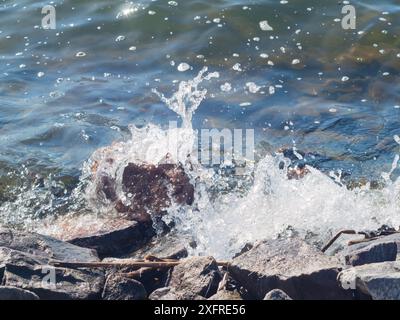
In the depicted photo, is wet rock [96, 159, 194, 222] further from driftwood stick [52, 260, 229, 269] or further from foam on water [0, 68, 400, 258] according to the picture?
driftwood stick [52, 260, 229, 269]

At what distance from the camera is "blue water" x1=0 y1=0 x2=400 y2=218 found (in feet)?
22.9

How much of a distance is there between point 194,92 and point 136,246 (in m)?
3.00

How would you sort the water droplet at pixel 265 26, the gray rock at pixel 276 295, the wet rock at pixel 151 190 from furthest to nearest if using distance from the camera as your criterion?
the water droplet at pixel 265 26 → the wet rock at pixel 151 190 → the gray rock at pixel 276 295

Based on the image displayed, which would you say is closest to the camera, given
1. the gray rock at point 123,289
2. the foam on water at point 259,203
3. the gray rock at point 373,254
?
the gray rock at point 123,289

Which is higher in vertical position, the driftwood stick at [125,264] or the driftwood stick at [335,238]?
the driftwood stick at [125,264]

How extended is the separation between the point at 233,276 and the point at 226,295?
228 mm

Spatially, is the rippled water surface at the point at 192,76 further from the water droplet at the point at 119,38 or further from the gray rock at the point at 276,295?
the gray rock at the point at 276,295

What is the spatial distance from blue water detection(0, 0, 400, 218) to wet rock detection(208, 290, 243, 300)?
8.88 ft

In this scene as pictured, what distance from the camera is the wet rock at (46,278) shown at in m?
3.95

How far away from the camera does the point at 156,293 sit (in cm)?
396

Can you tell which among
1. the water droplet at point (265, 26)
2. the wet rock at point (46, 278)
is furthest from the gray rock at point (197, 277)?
the water droplet at point (265, 26)

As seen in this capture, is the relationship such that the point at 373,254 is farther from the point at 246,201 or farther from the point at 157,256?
the point at 246,201

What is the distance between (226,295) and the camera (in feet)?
12.8

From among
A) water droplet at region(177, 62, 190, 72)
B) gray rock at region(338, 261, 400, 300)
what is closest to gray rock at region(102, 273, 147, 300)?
gray rock at region(338, 261, 400, 300)
